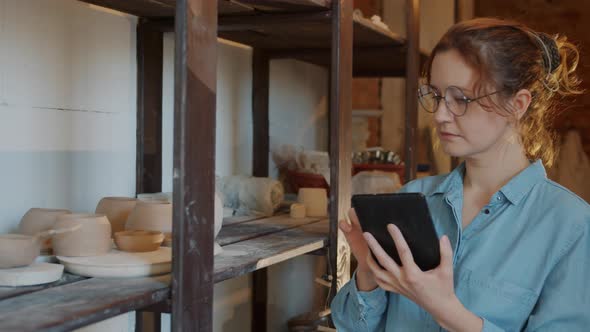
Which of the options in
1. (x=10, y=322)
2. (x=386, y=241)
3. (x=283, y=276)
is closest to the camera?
(x=10, y=322)

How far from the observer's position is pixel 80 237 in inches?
53.1

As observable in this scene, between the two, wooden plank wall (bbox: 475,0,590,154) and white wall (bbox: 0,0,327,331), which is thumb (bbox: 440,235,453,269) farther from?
wooden plank wall (bbox: 475,0,590,154)

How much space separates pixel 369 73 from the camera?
3.34 meters

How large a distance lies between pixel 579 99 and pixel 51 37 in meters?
3.80

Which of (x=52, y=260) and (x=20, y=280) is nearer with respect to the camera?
(x=20, y=280)

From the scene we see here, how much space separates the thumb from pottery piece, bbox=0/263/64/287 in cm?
67

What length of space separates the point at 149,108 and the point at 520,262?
1139mm

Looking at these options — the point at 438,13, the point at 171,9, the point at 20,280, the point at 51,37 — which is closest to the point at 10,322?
the point at 20,280

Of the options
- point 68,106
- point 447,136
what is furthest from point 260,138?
point 447,136

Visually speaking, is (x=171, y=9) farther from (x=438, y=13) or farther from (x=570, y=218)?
(x=438, y=13)

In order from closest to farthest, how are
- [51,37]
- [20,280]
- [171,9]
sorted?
[20,280], [51,37], [171,9]

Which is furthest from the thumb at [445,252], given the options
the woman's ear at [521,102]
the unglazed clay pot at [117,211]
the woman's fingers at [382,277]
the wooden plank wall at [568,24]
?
the wooden plank wall at [568,24]

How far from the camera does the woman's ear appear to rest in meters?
1.41

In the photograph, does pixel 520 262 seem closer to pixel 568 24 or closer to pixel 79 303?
pixel 79 303
